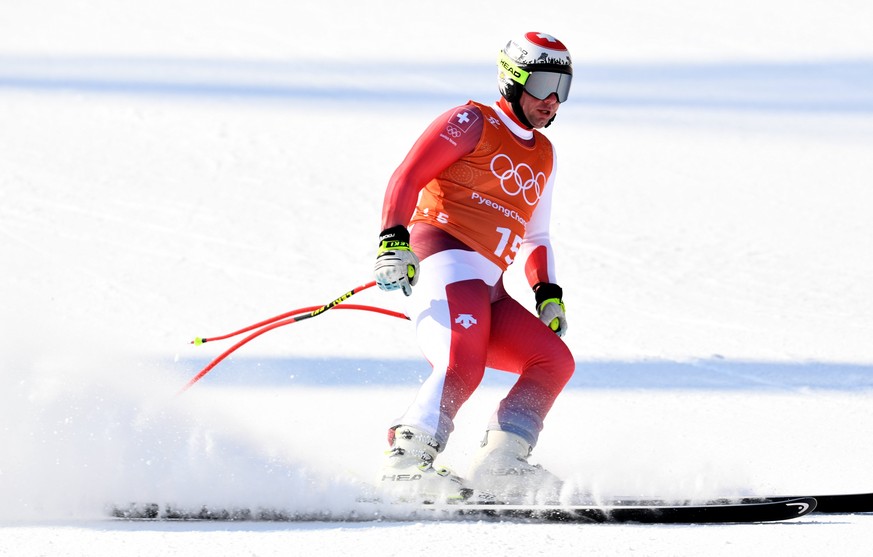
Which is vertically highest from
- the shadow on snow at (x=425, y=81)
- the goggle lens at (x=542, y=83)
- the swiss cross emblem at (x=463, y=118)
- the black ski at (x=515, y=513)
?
the shadow on snow at (x=425, y=81)

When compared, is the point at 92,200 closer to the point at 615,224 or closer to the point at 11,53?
the point at 615,224

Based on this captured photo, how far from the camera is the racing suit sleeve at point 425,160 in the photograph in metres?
4.14

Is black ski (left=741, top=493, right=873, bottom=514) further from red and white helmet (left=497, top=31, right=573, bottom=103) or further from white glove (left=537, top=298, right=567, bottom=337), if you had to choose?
red and white helmet (left=497, top=31, right=573, bottom=103)

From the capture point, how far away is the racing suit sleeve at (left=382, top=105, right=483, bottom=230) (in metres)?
4.14

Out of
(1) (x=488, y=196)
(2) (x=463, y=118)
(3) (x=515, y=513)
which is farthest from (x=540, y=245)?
(3) (x=515, y=513)

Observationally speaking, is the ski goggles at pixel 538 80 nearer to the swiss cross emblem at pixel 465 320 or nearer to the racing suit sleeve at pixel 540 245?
the racing suit sleeve at pixel 540 245

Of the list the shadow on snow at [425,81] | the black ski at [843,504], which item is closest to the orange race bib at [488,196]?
the black ski at [843,504]

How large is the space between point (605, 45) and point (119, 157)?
6927 millimetres

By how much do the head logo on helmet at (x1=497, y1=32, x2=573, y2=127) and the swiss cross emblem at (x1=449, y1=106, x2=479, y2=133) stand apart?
221mm

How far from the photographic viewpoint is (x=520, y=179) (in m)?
4.54

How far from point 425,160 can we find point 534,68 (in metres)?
0.58

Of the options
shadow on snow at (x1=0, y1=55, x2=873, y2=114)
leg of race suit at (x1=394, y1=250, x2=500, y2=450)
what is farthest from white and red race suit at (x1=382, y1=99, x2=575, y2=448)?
shadow on snow at (x1=0, y1=55, x2=873, y2=114)

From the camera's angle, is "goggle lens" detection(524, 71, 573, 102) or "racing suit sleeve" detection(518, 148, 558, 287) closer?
"goggle lens" detection(524, 71, 573, 102)

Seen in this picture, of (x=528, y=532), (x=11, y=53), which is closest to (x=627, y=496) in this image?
(x=528, y=532)
